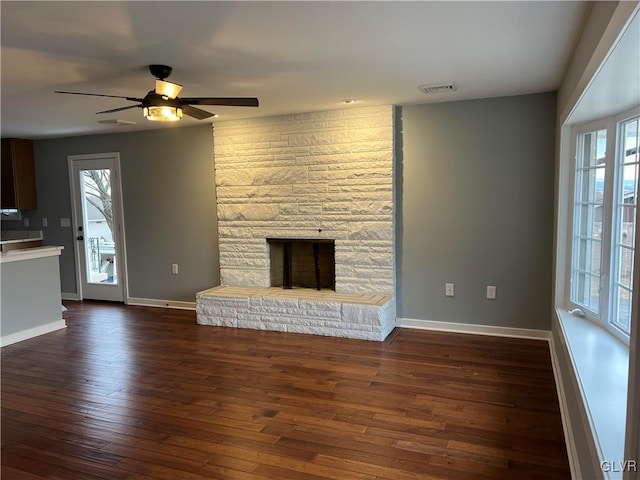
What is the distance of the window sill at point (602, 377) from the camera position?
165cm

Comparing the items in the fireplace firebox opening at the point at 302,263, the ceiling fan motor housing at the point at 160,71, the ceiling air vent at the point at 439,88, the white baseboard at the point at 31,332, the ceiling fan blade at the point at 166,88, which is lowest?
the white baseboard at the point at 31,332

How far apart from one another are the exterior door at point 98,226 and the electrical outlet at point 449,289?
13.8ft

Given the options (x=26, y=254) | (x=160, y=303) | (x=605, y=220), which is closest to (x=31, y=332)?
(x=26, y=254)

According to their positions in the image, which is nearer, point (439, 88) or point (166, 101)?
point (166, 101)

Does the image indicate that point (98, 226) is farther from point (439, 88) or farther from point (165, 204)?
point (439, 88)

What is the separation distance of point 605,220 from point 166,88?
9.83 feet

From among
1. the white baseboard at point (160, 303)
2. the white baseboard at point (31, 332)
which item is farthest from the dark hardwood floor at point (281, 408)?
the white baseboard at point (160, 303)

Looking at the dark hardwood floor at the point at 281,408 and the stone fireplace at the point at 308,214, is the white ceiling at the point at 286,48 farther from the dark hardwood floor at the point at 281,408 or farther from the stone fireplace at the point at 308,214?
the dark hardwood floor at the point at 281,408

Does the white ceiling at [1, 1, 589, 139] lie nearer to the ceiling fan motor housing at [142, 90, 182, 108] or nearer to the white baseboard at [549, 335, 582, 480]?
the ceiling fan motor housing at [142, 90, 182, 108]

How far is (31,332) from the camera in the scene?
4.71 m

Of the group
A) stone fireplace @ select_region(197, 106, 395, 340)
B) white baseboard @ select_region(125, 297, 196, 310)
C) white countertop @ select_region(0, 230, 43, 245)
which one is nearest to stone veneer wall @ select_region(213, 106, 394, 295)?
stone fireplace @ select_region(197, 106, 395, 340)

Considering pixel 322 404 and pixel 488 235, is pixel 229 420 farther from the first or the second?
pixel 488 235

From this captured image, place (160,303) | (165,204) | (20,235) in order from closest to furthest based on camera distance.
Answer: (165,204), (160,303), (20,235)

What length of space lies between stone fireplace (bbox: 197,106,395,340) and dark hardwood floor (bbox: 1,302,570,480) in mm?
414
